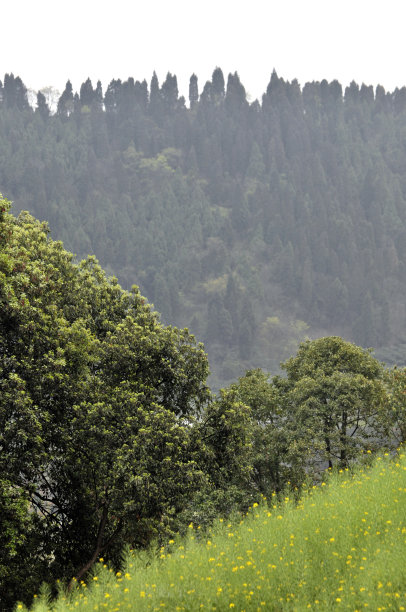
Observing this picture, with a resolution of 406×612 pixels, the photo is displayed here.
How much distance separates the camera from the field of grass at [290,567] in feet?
27.6

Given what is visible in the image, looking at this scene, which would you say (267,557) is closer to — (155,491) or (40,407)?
(155,491)

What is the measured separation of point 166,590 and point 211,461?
937 cm

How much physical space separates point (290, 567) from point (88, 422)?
878 cm

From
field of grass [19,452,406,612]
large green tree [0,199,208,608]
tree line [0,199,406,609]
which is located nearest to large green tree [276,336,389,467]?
tree line [0,199,406,609]

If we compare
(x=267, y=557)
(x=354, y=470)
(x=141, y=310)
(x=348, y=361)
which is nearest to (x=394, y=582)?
(x=267, y=557)

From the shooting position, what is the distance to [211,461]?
18.6 metres

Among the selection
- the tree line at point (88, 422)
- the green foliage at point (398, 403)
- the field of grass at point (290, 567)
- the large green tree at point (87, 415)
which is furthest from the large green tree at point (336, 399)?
the field of grass at point (290, 567)

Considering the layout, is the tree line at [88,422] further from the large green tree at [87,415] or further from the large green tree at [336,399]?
the large green tree at [336,399]

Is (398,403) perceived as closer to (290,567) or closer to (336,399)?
(336,399)

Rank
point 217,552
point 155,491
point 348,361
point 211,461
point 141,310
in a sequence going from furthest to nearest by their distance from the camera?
point 348,361 < point 141,310 < point 211,461 < point 155,491 < point 217,552

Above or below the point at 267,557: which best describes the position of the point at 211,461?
above

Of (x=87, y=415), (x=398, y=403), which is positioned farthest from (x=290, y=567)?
(x=398, y=403)

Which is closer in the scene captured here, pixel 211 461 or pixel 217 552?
pixel 217 552

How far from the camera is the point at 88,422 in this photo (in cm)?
1652
